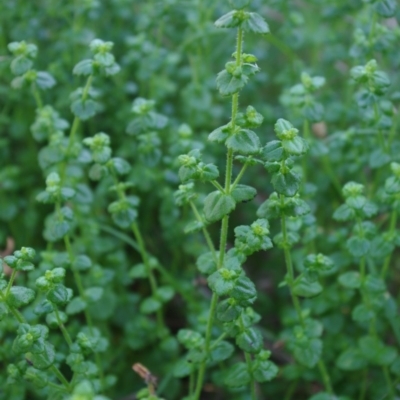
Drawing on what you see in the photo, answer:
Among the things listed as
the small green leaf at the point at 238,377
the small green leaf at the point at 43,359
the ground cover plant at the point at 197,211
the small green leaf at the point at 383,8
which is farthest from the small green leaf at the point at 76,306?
the small green leaf at the point at 383,8

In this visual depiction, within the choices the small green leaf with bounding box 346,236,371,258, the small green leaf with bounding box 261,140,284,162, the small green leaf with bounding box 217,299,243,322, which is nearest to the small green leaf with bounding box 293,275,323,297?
the small green leaf with bounding box 346,236,371,258

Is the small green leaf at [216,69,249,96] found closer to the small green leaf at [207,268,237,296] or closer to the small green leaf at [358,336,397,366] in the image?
the small green leaf at [207,268,237,296]

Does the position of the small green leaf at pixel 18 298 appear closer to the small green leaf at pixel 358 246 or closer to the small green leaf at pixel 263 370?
the small green leaf at pixel 263 370

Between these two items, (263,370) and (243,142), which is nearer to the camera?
(243,142)

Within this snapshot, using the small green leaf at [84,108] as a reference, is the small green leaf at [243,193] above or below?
below

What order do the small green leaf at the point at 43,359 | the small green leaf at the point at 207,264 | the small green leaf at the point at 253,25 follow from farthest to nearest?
the small green leaf at the point at 207,264
the small green leaf at the point at 43,359
the small green leaf at the point at 253,25

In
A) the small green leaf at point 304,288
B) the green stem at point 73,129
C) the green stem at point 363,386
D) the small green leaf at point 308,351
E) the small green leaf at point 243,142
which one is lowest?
the green stem at point 363,386

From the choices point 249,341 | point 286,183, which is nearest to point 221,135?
point 286,183

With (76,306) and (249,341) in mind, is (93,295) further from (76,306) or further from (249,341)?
(249,341)

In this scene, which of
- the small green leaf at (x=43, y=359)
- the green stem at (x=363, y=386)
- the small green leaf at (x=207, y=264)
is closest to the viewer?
the small green leaf at (x=43, y=359)
